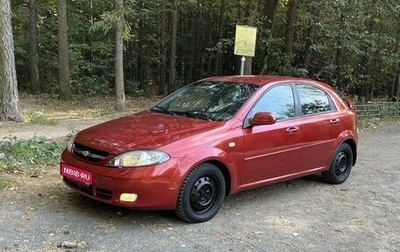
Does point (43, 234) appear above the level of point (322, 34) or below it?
below

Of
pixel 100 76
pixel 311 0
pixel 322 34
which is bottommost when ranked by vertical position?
pixel 100 76

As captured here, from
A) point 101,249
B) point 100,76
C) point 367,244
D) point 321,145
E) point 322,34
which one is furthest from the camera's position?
point 100,76

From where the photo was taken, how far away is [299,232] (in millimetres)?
4742

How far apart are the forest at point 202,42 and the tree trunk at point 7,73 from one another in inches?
165

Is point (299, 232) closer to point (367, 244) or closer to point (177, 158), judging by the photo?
point (367, 244)

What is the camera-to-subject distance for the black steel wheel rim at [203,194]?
4703mm

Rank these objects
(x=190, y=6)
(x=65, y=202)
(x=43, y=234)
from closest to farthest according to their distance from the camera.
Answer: (x=43, y=234) → (x=65, y=202) → (x=190, y=6)

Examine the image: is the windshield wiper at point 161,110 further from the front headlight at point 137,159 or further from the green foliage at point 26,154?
the green foliage at point 26,154

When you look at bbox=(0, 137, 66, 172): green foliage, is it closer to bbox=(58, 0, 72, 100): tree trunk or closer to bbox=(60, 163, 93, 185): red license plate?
bbox=(60, 163, 93, 185): red license plate

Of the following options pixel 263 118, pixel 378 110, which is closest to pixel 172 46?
pixel 378 110

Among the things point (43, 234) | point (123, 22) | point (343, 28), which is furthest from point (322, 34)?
point (43, 234)

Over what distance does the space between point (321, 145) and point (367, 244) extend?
190 cm

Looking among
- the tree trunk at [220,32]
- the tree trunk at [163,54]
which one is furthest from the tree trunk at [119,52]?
the tree trunk at [220,32]

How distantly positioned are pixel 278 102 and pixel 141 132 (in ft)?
6.34
